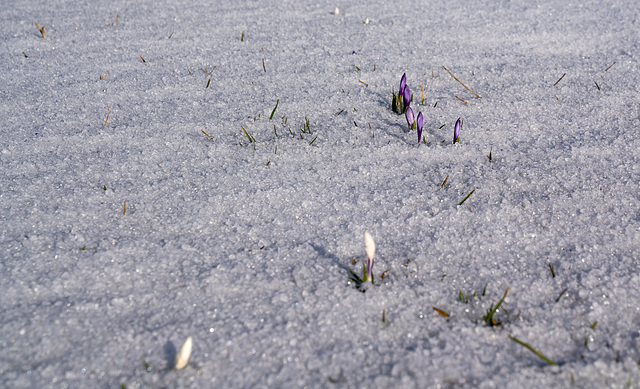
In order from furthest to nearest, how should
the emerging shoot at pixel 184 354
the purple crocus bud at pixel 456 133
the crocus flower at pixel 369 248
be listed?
the purple crocus bud at pixel 456 133
the crocus flower at pixel 369 248
the emerging shoot at pixel 184 354

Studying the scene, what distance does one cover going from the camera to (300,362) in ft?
4.22

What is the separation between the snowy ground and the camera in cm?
131

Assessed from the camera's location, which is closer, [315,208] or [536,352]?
[536,352]

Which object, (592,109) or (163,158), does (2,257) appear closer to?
(163,158)

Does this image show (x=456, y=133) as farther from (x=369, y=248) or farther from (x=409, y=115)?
(x=369, y=248)

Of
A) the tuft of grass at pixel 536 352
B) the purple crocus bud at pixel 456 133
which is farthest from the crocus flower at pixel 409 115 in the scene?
the tuft of grass at pixel 536 352

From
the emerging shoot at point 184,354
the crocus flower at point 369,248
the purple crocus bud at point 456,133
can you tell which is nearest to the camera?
the emerging shoot at point 184,354

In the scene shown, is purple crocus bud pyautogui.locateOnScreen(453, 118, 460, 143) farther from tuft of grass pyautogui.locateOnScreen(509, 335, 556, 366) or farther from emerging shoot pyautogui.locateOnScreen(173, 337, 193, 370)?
emerging shoot pyautogui.locateOnScreen(173, 337, 193, 370)

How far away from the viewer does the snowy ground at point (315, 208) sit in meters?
1.31

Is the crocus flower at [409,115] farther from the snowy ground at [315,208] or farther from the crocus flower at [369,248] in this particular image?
the crocus flower at [369,248]

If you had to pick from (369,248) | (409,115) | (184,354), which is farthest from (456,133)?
(184,354)

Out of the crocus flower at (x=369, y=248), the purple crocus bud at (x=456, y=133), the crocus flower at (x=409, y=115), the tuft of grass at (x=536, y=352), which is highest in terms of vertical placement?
the crocus flower at (x=409, y=115)

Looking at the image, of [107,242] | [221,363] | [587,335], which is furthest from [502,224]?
[107,242]

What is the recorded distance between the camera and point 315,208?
1.84 meters
